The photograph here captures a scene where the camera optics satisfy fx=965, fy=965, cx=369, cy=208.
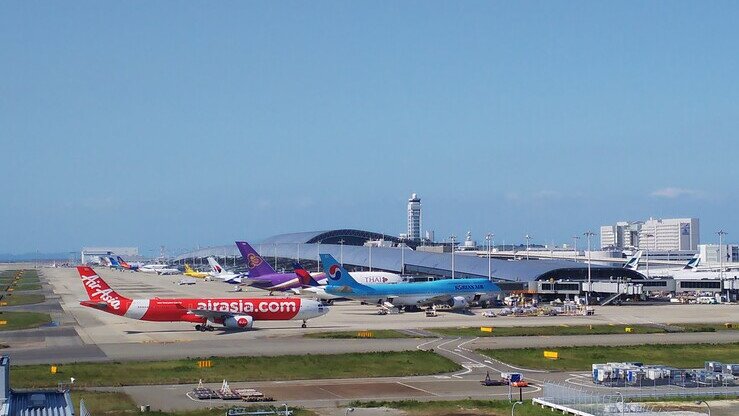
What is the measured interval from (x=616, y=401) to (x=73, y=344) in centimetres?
4944

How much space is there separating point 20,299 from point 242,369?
10122 cm

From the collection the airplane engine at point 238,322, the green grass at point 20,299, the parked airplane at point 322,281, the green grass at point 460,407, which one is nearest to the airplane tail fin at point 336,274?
the parked airplane at point 322,281

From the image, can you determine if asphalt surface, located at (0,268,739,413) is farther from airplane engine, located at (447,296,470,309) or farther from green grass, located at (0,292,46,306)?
green grass, located at (0,292,46,306)

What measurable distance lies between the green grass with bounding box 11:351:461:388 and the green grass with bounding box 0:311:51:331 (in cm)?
3810

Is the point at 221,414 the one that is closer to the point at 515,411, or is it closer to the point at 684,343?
the point at 515,411

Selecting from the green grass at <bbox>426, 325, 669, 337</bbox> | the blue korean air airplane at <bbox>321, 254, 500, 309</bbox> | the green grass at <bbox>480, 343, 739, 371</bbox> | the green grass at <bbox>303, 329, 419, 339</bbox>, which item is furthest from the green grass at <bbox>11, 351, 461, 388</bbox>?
the blue korean air airplane at <bbox>321, 254, 500, 309</bbox>

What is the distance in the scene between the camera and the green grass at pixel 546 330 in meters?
92.4

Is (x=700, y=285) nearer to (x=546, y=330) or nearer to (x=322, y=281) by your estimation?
(x=322, y=281)

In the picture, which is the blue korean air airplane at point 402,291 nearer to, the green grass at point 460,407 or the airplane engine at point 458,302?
the airplane engine at point 458,302

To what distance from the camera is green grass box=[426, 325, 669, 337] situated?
92.4 meters

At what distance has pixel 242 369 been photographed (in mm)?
66625

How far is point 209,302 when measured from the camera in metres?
96.0

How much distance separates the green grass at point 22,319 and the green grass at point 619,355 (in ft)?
174

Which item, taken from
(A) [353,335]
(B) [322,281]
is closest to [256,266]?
(B) [322,281]
